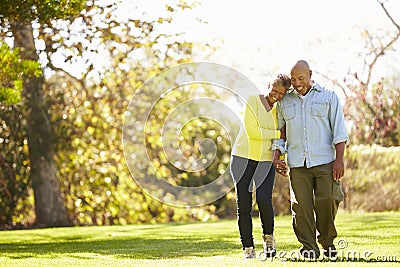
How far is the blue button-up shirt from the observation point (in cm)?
555

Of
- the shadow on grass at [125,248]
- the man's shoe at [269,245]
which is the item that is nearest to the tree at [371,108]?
the shadow on grass at [125,248]

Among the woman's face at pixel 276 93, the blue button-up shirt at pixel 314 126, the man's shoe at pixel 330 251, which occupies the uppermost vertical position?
the woman's face at pixel 276 93

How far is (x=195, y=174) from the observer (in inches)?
631

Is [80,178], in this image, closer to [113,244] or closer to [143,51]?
[143,51]

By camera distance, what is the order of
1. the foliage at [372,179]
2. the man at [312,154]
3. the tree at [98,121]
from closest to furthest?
the man at [312,154] < the foliage at [372,179] < the tree at [98,121]

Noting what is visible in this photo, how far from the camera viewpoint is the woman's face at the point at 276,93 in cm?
567

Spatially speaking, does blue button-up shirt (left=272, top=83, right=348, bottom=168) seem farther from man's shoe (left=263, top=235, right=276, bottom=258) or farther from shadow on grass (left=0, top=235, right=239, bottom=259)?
shadow on grass (left=0, top=235, right=239, bottom=259)

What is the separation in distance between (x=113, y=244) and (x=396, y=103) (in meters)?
8.53

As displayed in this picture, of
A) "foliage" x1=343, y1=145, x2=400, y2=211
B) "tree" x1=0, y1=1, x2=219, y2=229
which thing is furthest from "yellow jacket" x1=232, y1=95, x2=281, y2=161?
"foliage" x1=343, y1=145, x2=400, y2=211

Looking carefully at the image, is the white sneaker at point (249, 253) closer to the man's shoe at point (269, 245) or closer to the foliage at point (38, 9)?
the man's shoe at point (269, 245)

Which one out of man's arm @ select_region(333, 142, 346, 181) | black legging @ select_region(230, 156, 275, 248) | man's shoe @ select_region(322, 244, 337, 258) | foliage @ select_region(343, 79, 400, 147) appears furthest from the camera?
foliage @ select_region(343, 79, 400, 147)

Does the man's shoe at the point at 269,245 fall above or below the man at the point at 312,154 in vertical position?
below

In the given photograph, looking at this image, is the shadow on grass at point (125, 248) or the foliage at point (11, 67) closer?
the shadow on grass at point (125, 248)

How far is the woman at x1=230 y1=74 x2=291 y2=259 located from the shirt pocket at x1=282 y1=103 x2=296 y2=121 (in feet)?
0.29
